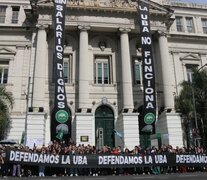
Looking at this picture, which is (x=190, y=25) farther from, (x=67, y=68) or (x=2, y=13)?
(x=2, y=13)

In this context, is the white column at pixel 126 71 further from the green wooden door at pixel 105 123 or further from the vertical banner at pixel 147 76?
the green wooden door at pixel 105 123

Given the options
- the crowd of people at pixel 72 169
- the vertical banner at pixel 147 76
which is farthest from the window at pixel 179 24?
the crowd of people at pixel 72 169

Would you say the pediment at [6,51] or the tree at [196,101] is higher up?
the pediment at [6,51]

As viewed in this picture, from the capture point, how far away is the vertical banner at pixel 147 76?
2744 centimetres

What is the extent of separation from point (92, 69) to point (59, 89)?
18.7ft

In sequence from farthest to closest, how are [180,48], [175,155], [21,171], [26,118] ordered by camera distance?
[180,48], [26,118], [175,155], [21,171]

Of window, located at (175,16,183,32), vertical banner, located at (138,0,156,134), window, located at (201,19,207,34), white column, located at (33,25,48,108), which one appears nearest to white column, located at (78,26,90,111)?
white column, located at (33,25,48,108)

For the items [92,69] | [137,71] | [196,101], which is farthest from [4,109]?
[196,101]

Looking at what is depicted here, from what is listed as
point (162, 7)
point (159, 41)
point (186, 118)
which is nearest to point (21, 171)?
point (186, 118)

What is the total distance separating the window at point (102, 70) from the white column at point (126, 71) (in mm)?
2250

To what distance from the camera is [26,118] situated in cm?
2638

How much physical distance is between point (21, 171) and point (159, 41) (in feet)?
68.2

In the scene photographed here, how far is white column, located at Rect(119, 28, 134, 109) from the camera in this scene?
29.1 m

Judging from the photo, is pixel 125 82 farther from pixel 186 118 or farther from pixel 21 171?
pixel 21 171
